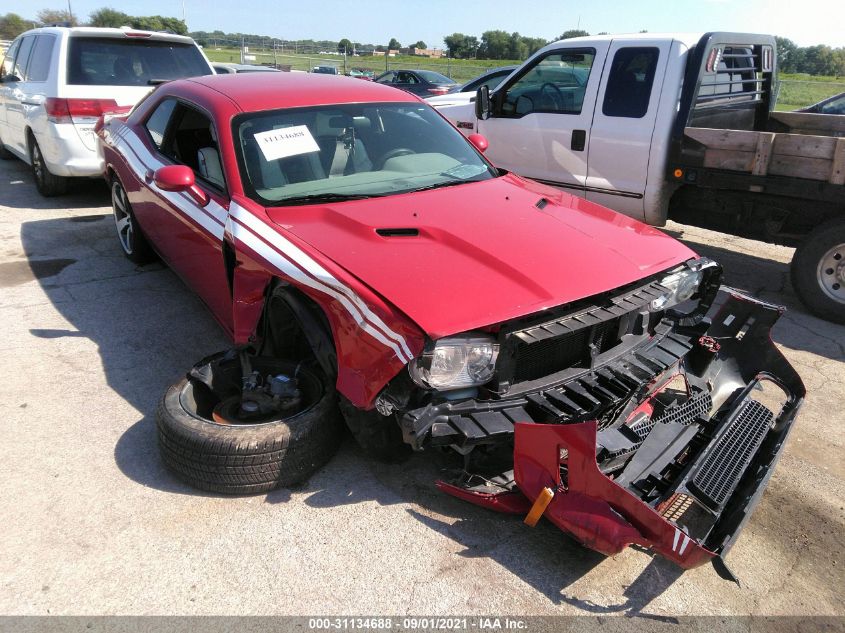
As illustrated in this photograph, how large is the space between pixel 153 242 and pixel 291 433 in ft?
9.25

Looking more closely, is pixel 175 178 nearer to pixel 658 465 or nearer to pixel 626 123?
pixel 658 465

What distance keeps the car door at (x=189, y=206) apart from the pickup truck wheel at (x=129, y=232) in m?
0.39

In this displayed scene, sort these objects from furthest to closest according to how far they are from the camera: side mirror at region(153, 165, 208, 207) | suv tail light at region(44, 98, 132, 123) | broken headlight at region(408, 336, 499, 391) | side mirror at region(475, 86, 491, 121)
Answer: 1. suv tail light at region(44, 98, 132, 123)
2. side mirror at region(475, 86, 491, 121)
3. side mirror at region(153, 165, 208, 207)
4. broken headlight at region(408, 336, 499, 391)

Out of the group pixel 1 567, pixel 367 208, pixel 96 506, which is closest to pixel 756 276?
pixel 367 208

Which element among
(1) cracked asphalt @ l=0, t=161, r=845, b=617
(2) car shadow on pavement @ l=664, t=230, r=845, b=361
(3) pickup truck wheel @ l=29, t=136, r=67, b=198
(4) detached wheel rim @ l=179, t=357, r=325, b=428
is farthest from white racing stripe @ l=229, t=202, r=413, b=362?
(3) pickup truck wheel @ l=29, t=136, r=67, b=198

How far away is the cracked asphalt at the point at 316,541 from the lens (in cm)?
238

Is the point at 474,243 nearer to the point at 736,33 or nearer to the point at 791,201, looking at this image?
the point at 791,201

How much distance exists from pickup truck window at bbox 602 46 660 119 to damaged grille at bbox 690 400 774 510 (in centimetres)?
345

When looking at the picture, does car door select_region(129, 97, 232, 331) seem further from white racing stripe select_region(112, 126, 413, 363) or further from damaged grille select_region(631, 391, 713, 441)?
damaged grille select_region(631, 391, 713, 441)

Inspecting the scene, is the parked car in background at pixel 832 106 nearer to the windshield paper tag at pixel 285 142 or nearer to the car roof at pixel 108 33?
the windshield paper tag at pixel 285 142

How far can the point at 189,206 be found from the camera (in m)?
3.79

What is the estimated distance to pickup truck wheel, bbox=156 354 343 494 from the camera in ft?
8.95

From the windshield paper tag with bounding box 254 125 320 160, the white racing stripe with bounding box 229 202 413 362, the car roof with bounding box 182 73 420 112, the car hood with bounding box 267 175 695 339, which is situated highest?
the car roof with bounding box 182 73 420 112

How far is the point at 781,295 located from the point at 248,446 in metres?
4.84
